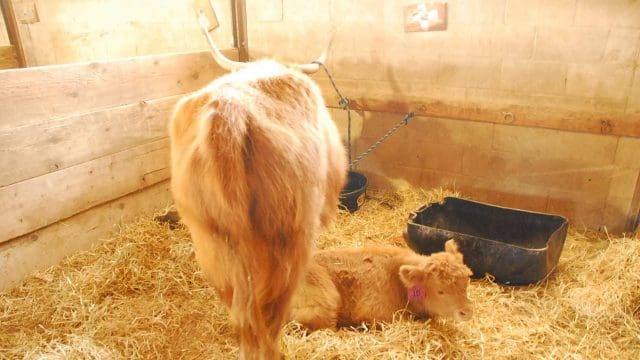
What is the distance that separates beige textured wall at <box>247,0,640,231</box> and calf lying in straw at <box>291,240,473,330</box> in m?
1.61

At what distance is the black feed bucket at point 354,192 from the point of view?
4.00m

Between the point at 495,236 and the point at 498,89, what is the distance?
1.21 meters

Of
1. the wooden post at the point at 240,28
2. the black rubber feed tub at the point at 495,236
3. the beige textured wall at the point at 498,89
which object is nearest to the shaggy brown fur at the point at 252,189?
the black rubber feed tub at the point at 495,236

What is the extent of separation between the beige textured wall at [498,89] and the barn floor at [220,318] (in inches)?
25.9

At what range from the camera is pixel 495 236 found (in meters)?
3.44

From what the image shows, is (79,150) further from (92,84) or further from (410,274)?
(410,274)

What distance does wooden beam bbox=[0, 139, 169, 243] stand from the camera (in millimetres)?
2756

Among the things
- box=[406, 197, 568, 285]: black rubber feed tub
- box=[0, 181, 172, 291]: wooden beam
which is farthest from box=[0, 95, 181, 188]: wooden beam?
box=[406, 197, 568, 285]: black rubber feed tub

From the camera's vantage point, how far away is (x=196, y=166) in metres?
1.54

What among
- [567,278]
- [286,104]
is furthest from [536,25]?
[286,104]

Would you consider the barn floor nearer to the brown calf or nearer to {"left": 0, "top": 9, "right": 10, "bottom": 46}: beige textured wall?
the brown calf

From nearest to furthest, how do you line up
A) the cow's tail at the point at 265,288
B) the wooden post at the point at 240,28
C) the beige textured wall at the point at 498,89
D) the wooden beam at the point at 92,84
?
the cow's tail at the point at 265,288
the wooden beam at the point at 92,84
the beige textured wall at the point at 498,89
the wooden post at the point at 240,28

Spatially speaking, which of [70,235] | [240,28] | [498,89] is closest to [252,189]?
[70,235]

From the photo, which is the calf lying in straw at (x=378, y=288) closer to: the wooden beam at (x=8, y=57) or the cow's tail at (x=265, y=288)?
the cow's tail at (x=265, y=288)
